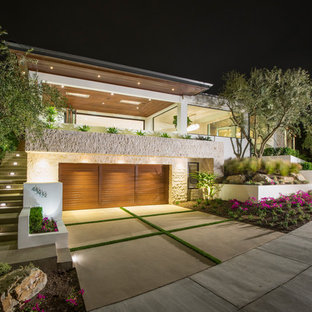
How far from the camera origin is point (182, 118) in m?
11.6

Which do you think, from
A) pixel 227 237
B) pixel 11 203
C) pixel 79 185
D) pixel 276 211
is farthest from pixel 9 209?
pixel 276 211

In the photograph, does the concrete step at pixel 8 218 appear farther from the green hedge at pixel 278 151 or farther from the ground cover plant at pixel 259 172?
the green hedge at pixel 278 151

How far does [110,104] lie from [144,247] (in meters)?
9.77

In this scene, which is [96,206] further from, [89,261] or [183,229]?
[89,261]

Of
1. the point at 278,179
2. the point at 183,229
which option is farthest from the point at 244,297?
the point at 278,179

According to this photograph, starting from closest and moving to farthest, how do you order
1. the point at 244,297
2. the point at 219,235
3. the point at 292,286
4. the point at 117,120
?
1. the point at 244,297
2. the point at 292,286
3. the point at 219,235
4. the point at 117,120

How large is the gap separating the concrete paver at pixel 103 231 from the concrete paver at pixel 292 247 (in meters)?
3.46

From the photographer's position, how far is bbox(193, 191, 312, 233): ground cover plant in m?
7.08

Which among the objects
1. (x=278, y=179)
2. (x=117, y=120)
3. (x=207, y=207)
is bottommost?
(x=207, y=207)

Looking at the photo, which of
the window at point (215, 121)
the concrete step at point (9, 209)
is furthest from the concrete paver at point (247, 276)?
the window at point (215, 121)

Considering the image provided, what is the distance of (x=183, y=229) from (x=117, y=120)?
10.5 metres

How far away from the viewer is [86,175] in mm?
10109

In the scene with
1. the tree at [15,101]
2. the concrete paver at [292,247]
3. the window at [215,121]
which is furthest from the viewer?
the window at [215,121]

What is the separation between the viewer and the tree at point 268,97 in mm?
11500
